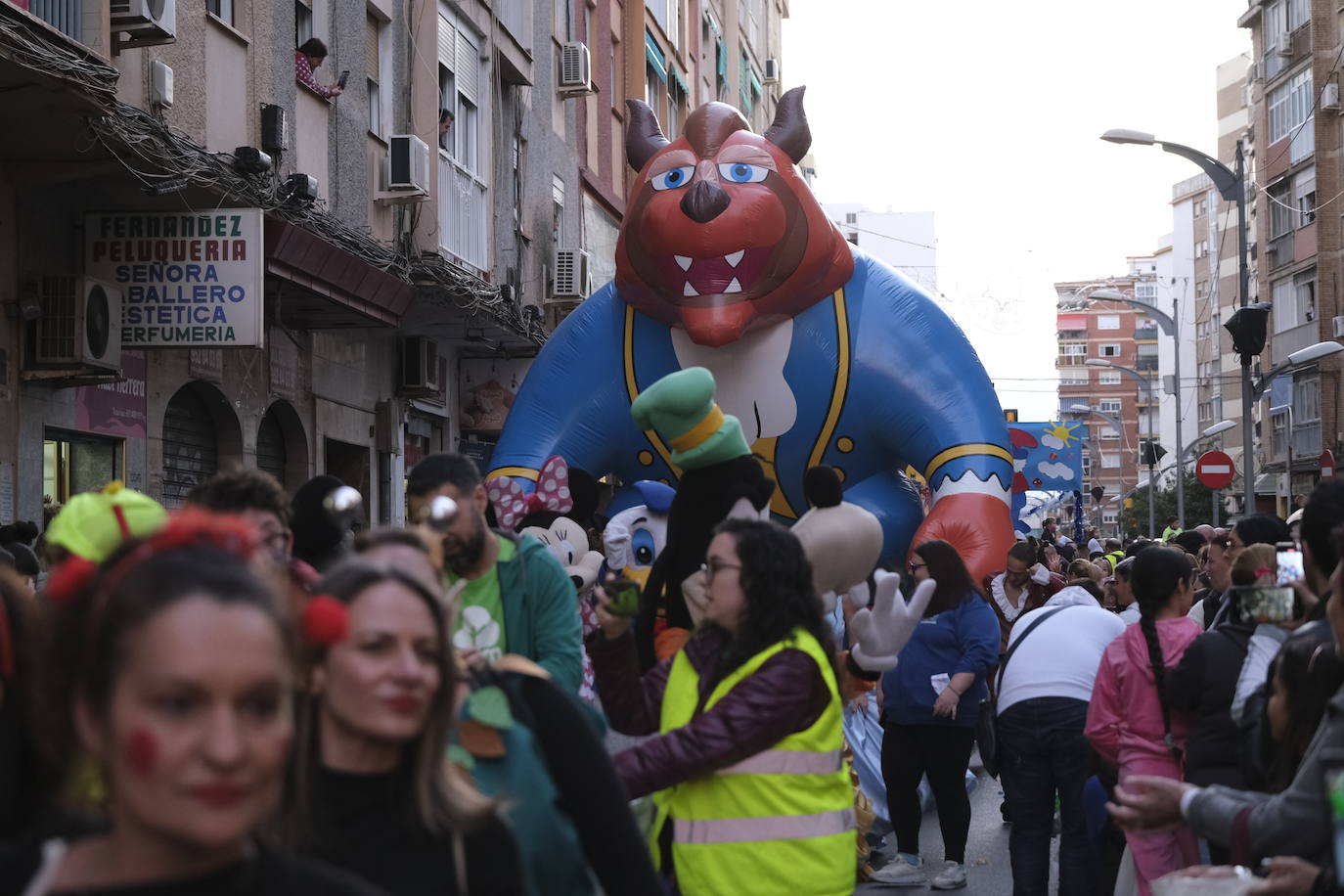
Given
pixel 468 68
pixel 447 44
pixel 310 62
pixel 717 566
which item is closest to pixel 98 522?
pixel 717 566

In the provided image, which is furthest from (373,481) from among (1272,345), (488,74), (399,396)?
(1272,345)

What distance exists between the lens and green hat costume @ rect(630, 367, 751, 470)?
6988 millimetres

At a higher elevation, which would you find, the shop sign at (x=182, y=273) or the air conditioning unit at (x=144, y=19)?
the air conditioning unit at (x=144, y=19)

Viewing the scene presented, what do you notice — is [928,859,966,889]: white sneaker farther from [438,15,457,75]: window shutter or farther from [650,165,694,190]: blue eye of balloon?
[438,15,457,75]: window shutter

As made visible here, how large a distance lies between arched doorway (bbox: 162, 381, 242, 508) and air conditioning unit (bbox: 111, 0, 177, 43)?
9.90 ft

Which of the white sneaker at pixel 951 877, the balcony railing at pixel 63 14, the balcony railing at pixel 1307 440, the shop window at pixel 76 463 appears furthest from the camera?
the balcony railing at pixel 1307 440

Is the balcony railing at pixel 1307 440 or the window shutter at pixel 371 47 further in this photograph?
the balcony railing at pixel 1307 440

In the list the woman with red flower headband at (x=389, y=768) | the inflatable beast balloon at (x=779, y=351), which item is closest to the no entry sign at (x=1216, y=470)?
the inflatable beast balloon at (x=779, y=351)

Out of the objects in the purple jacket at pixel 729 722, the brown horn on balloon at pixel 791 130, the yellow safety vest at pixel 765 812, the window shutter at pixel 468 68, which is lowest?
the yellow safety vest at pixel 765 812

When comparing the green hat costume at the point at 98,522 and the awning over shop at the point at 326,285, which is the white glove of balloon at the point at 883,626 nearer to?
the green hat costume at the point at 98,522

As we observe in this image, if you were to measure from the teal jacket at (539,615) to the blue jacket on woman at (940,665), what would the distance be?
4039mm

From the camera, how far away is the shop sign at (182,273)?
38.1 ft

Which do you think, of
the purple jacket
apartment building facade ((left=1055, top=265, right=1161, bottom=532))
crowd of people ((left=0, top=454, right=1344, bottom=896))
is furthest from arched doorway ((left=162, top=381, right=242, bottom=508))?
apartment building facade ((left=1055, top=265, right=1161, bottom=532))

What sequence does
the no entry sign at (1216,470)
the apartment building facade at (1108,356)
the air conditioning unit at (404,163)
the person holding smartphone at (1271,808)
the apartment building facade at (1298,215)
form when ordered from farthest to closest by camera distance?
the apartment building facade at (1108,356) → the apartment building facade at (1298,215) → the no entry sign at (1216,470) → the air conditioning unit at (404,163) → the person holding smartphone at (1271,808)
